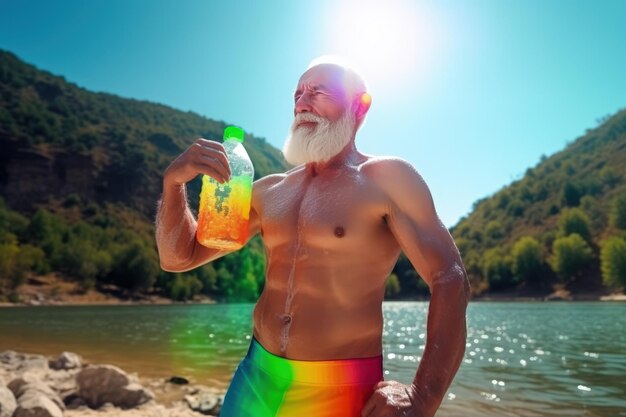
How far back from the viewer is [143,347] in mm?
20375

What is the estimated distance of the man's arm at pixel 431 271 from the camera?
159 centimetres

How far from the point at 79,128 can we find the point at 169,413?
157m

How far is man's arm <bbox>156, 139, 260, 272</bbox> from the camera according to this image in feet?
6.60

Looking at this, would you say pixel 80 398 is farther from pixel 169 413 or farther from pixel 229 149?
pixel 229 149

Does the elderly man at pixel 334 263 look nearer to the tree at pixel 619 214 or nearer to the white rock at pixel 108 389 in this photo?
the white rock at pixel 108 389

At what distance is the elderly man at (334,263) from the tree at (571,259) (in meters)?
106

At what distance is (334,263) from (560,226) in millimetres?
127146

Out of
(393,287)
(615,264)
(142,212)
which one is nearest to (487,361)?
(615,264)

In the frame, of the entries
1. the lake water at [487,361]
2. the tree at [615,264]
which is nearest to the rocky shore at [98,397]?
the lake water at [487,361]

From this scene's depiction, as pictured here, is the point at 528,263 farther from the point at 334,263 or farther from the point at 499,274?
the point at 334,263

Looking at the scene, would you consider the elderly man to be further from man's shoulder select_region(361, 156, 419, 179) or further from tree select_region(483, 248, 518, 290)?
tree select_region(483, 248, 518, 290)

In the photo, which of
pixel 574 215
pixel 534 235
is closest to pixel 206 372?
pixel 574 215

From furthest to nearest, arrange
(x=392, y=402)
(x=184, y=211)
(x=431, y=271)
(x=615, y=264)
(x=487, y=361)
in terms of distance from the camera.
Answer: (x=615, y=264)
(x=487, y=361)
(x=184, y=211)
(x=431, y=271)
(x=392, y=402)

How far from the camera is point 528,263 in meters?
107
